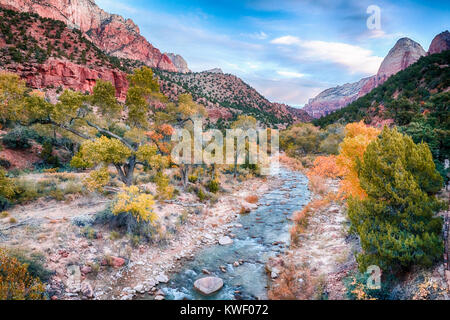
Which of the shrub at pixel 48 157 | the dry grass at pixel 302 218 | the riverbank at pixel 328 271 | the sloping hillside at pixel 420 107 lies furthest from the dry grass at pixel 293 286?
the shrub at pixel 48 157

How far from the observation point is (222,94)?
86.4 m

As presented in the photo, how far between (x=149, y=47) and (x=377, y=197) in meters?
129

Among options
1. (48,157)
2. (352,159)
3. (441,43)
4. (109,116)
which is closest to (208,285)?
(352,159)

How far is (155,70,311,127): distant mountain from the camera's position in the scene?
70.6 m

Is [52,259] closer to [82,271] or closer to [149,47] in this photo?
[82,271]

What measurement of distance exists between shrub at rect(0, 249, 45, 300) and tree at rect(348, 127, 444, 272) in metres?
9.50

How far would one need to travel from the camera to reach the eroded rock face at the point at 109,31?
86.4 m

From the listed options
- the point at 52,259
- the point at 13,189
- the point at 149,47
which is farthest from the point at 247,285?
the point at 149,47

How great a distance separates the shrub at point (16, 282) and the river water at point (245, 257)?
3.88 meters

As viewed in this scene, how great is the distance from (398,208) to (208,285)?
24.1 ft

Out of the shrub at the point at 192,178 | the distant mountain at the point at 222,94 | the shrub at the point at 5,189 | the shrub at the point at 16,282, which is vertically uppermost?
the distant mountain at the point at 222,94

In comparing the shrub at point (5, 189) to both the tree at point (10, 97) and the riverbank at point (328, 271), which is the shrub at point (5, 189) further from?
the riverbank at point (328, 271)

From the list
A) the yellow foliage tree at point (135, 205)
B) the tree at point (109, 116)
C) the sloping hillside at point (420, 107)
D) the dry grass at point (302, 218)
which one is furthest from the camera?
the sloping hillside at point (420, 107)

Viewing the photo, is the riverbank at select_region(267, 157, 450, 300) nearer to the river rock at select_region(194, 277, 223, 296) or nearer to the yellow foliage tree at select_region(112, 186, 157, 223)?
the river rock at select_region(194, 277, 223, 296)
